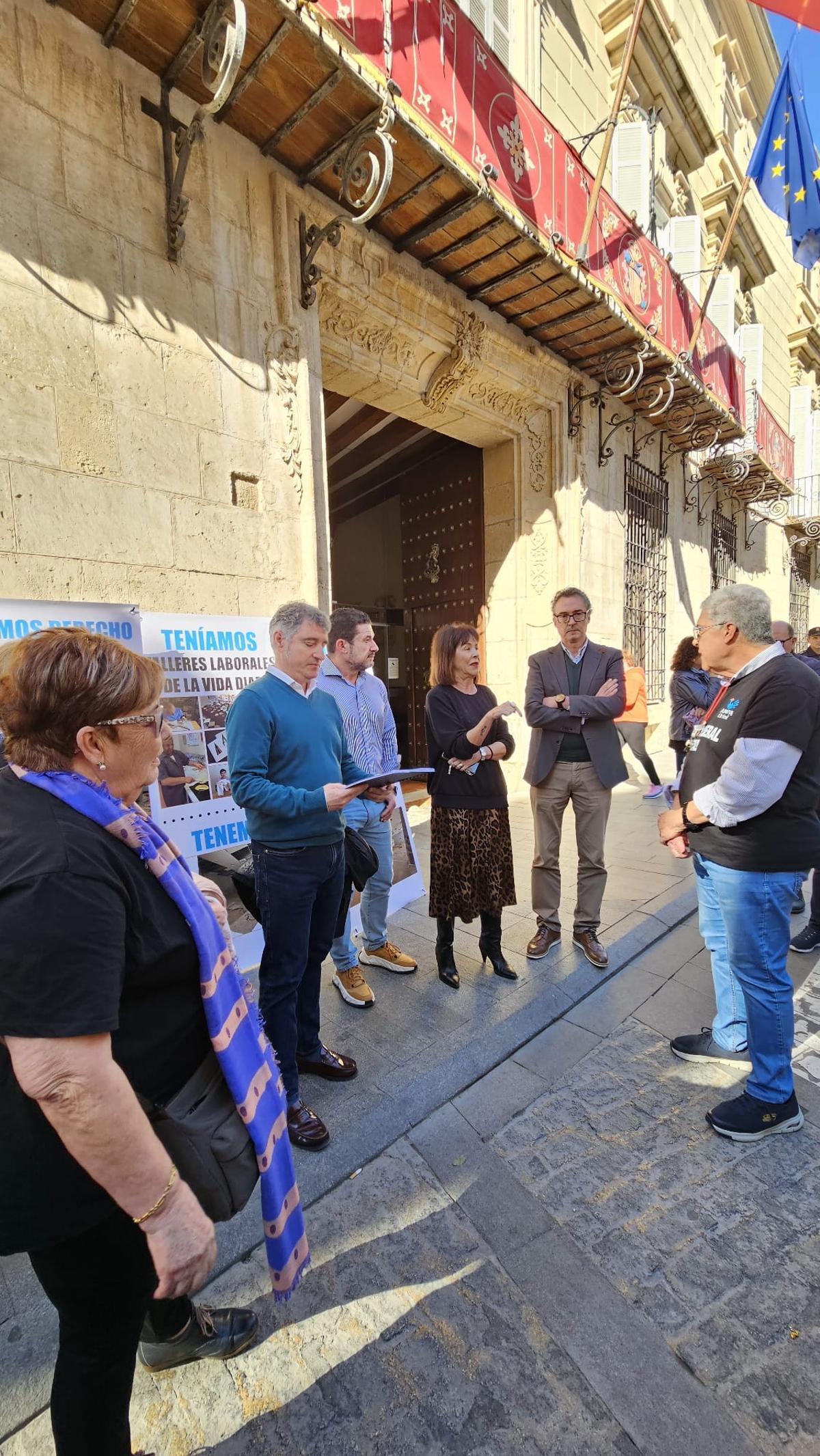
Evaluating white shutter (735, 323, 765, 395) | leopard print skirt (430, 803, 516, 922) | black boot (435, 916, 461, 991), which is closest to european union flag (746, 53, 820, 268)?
white shutter (735, 323, 765, 395)

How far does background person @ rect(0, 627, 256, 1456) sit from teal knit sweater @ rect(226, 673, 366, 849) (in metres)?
0.89

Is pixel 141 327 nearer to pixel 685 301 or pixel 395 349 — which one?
pixel 395 349

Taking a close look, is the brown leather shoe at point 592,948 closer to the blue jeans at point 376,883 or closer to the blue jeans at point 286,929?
the blue jeans at point 376,883

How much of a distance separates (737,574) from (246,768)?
585 inches

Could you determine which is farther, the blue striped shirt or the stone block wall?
the blue striped shirt

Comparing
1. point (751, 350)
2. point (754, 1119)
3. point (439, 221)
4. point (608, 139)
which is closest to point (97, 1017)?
point (754, 1119)

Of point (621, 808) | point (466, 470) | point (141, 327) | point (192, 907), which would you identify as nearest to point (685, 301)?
point (466, 470)

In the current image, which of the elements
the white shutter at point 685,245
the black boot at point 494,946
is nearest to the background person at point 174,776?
the black boot at point 494,946

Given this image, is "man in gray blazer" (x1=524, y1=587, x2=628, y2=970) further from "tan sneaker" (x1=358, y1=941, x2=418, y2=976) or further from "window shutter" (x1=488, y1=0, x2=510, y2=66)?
"window shutter" (x1=488, y1=0, x2=510, y2=66)

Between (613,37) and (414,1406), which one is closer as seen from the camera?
(414,1406)

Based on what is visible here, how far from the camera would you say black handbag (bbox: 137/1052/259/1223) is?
1078 mm

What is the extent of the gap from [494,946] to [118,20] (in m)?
5.25

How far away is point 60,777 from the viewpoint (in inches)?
39.1

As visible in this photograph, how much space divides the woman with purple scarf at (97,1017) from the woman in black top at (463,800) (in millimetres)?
1977
